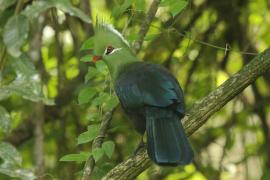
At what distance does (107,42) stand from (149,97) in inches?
20.6

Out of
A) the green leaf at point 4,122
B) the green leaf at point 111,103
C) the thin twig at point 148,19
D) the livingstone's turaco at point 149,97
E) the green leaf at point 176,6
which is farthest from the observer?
the thin twig at point 148,19

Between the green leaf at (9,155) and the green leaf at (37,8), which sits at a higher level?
the green leaf at (37,8)

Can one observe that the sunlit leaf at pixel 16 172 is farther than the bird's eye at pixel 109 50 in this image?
No

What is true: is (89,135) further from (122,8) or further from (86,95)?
(122,8)

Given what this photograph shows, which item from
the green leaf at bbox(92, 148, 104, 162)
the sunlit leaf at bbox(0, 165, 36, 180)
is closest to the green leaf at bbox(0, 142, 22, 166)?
the sunlit leaf at bbox(0, 165, 36, 180)

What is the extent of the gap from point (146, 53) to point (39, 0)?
224 cm

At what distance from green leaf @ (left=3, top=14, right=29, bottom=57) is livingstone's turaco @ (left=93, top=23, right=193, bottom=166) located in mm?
707

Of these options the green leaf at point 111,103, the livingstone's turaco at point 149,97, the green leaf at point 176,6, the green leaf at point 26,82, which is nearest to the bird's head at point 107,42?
the livingstone's turaco at point 149,97

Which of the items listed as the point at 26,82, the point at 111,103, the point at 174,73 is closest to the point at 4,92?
the point at 26,82

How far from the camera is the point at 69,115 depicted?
15.8ft

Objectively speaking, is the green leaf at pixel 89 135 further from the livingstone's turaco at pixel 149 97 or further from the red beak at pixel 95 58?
the red beak at pixel 95 58

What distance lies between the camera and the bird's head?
347 cm

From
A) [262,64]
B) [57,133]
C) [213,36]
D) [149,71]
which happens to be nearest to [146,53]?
[213,36]

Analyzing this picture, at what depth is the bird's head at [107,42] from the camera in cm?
347
